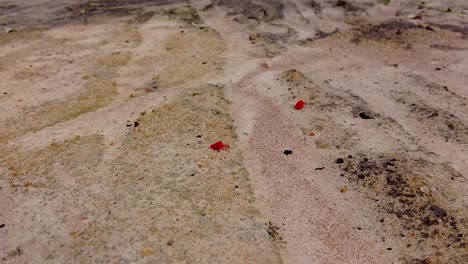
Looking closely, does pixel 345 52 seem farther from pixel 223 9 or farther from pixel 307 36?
pixel 223 9

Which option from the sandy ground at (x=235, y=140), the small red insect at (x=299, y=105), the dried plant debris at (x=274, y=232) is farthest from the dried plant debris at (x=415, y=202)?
the small red insect at (x=299, y=105)

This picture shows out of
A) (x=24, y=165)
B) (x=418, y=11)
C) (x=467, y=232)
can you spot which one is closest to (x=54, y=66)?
(x=24, y=165)

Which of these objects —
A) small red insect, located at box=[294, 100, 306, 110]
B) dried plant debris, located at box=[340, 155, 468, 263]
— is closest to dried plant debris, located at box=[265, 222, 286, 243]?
dried plant debris, located at box=[340, 155, 468, 263]

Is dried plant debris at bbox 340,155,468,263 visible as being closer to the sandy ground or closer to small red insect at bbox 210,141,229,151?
the sandy ground

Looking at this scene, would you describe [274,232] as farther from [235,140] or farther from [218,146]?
[235,140]

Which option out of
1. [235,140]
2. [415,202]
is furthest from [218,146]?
[415,202]

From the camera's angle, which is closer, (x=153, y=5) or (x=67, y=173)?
(x=67, y=173)
